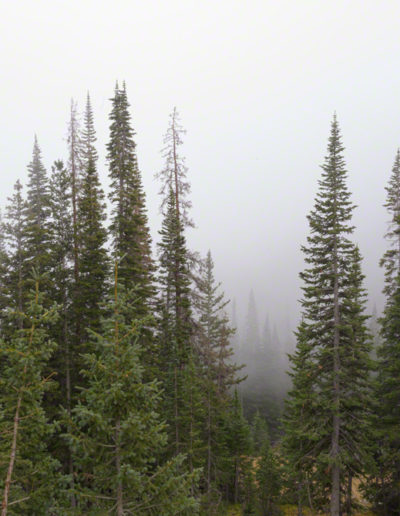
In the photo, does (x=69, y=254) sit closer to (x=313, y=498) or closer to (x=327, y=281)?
(x=327, y=281)

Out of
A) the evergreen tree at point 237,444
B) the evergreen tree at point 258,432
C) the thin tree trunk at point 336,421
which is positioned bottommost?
the evergreen tree at point 258,432

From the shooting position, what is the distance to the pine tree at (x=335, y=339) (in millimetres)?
16109

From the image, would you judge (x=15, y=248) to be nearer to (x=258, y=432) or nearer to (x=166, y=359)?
(x=166, y=359)

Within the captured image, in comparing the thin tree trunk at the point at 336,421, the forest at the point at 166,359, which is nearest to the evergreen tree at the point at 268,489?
the forest at the point at 166,359

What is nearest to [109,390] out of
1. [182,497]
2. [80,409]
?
[80,409]

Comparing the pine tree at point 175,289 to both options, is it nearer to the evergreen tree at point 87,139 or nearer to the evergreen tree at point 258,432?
the evergreen tree at point 87,139

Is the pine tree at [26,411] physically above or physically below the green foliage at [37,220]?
below

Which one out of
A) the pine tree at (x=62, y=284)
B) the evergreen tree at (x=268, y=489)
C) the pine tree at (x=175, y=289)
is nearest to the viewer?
the pine tree at (x=62, y=284)

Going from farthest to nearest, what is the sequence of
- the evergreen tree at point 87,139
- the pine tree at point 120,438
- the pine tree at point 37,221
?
the evergreen tree at point 87,139 < the pine tree at point 37,221 < the pine tree at point 120,438

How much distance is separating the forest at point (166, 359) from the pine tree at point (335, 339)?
0.08 meters

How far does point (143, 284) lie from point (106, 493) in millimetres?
14192

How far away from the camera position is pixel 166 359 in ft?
78.0

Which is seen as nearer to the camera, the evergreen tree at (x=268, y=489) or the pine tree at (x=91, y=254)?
the pine tree at (x=91, y=254)

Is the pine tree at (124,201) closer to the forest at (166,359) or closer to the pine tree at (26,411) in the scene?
the forest at (166,359)
